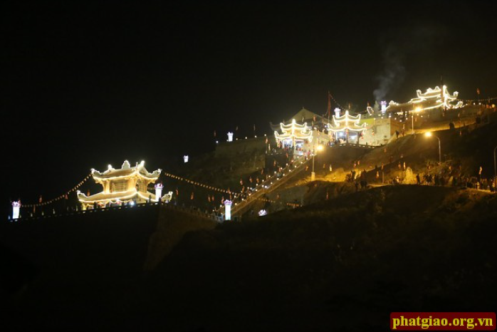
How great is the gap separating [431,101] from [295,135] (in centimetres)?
1557

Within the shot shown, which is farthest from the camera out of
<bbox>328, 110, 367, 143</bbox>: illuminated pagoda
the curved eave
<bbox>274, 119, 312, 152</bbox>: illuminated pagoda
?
<bbox>274, 119, 312, 152</bbox>: illuminated pagoda

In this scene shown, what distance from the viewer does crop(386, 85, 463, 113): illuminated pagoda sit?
6662cm

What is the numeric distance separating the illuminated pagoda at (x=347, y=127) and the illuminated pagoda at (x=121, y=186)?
23882 millimetres

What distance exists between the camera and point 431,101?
68000 mm

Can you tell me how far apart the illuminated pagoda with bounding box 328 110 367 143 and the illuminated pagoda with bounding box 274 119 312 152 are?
300cm

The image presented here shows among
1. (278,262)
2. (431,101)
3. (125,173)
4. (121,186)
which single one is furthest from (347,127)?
(278,262)

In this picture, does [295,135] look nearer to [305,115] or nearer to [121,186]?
[305,115]

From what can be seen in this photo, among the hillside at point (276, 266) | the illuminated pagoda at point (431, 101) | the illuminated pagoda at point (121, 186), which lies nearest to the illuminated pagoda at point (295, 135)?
the illuminated pagoda at point (431, 101)

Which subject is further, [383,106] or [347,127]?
[383,106]

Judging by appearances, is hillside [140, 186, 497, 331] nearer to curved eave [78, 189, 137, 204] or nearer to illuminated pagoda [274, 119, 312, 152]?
curved eave [78, 189, 137, 204]

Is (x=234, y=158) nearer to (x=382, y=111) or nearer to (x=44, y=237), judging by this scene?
(x=382, y=111)

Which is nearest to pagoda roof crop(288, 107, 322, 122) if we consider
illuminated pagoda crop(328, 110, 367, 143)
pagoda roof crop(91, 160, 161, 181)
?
illuminated pagoda crop(328, 110, 367, 143)

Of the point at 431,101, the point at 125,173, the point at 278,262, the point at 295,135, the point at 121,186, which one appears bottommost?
the point at 278,262

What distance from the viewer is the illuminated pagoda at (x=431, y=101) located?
66.6 meters
